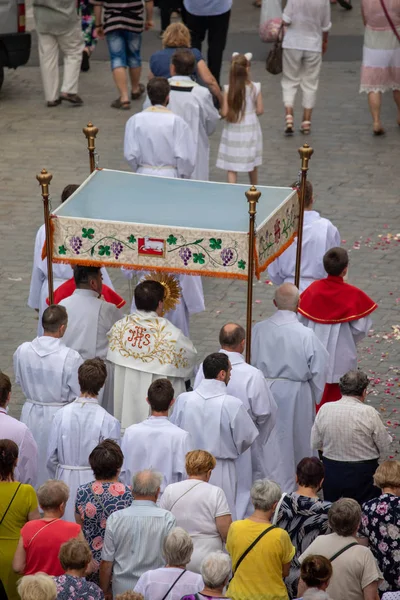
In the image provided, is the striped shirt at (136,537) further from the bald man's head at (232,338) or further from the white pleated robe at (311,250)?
the white pleated robe at (311,250)

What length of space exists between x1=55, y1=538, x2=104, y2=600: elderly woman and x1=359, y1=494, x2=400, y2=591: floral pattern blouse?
1502mm

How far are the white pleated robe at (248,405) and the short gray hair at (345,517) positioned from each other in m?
1.60

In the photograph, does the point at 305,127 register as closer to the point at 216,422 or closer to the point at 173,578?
the point at 216,422

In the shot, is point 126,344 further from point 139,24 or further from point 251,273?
point 139,24

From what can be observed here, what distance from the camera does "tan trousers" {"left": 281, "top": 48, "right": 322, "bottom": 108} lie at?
579 inches

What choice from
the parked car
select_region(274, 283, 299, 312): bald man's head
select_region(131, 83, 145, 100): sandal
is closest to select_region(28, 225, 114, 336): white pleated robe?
select_region(274, 283, 299, 312): bald man's head

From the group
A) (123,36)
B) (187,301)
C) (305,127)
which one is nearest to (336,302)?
(187,301)

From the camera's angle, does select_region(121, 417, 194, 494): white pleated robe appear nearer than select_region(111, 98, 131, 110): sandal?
Yes

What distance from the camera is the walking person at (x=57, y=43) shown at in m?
15.5

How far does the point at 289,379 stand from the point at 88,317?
142cm

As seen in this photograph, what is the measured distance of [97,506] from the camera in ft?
21.8

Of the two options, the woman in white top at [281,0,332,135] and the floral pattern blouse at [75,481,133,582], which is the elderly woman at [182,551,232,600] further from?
the woman in white top at [281,0,332,135]

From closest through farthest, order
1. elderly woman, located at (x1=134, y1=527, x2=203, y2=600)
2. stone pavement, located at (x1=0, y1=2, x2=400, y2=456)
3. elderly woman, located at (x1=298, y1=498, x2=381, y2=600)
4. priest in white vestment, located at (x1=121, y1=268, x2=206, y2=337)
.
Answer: elderly woman, located at (x1=134, y1=527, x2=203, y2=600), elderly woman, located at (x1=298, y1=498, x2=381, y2=600), priest in white vestment, located at (x1=121, y1=268, x2=206, y2=337), stone pavement, located at (x1=0, y1=2, x2=400, y2=456)

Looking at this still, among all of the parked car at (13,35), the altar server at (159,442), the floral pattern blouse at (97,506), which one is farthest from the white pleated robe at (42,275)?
the parked car at (13,35)
